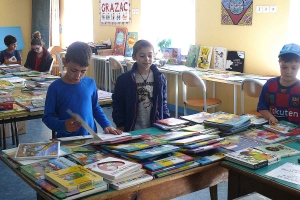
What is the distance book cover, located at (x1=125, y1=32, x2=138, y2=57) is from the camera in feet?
21.9

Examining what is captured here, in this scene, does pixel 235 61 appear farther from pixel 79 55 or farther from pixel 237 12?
pixel 79 55

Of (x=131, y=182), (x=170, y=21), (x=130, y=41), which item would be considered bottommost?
(x=131, y=182)

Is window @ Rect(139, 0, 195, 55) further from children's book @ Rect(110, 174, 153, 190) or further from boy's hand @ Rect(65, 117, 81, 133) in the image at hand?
children's book @ Rect(110, 174, 153, 190)

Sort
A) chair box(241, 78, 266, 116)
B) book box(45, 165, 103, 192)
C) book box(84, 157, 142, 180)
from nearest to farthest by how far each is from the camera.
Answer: book box(45, 165, 103, 192), book box(84, 157, 142, 180), chair box(241, 78, 266, 116)

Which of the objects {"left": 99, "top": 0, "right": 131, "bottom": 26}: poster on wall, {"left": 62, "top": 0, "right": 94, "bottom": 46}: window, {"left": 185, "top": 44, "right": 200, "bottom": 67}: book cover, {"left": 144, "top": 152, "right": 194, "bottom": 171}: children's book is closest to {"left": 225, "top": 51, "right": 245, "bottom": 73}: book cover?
{"left": 185, "top": 44, "right": 200, "bottom": 67}: book cover

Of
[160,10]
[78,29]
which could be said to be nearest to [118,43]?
[160,10]

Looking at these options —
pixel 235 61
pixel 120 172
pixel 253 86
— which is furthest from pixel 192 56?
pixel 120 172

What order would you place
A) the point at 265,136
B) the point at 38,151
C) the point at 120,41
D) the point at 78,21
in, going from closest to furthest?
1. the point at 38,151
2. the point at 265,136
3. the point at 120,41
4. the point at 78,21

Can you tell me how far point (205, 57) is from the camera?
534 cm

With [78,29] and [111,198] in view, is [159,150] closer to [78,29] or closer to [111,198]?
[111,198]

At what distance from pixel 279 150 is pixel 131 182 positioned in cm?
77

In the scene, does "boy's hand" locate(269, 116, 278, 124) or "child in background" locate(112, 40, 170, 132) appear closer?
"boy's hand" locate(269, 116, 278, 124)

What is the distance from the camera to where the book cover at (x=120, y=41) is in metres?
6.87

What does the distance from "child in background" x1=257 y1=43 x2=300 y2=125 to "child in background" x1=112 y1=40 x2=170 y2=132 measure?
2.27ft
